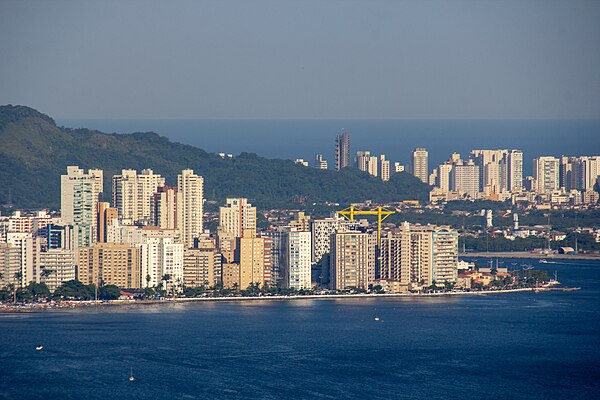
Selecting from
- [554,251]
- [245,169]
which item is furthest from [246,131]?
[554,251]

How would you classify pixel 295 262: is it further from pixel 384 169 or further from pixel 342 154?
pixel 342 154

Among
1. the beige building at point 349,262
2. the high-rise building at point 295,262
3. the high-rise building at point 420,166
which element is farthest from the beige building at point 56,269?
the high-rise building at point 420,166

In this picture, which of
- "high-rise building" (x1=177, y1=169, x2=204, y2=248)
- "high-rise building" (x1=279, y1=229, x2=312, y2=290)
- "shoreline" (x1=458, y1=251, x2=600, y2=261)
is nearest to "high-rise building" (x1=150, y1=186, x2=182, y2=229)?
"high-rise building" (x1=177, y1=169, x2=204, y2=248)

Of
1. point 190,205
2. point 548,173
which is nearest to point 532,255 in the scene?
point 190,205

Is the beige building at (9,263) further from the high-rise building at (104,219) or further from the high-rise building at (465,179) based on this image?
the high-rise building at (465,179)

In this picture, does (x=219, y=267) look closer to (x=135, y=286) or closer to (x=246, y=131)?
(x=135, y=286)

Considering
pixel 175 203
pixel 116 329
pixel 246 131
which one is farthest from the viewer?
pixel 246 131
